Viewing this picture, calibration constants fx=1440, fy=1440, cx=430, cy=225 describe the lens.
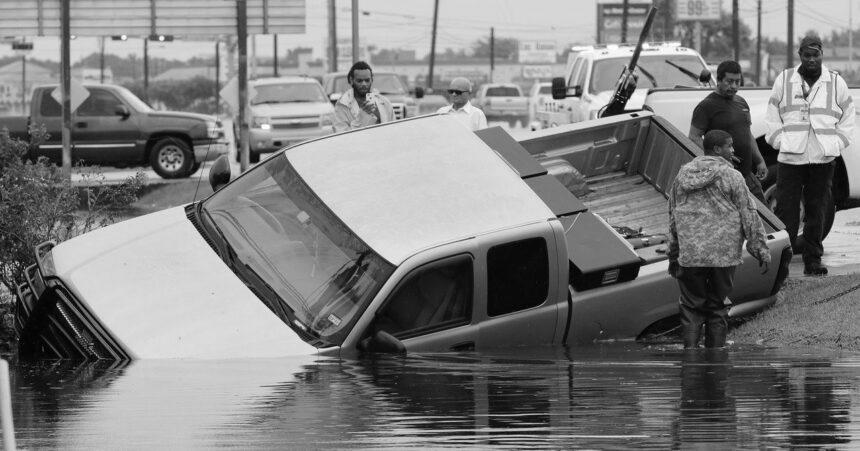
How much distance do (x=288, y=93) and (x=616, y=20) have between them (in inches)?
3117

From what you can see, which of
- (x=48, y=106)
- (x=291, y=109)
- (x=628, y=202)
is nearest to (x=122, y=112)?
(x=48, y=106)

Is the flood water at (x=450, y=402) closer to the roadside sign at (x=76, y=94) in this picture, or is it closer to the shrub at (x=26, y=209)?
the shrub at (x=26, y=209)

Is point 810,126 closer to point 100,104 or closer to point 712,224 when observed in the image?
point 712,224

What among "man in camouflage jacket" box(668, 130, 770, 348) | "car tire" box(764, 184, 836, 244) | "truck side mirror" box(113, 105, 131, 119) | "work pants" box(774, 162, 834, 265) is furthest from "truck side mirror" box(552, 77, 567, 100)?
"man in camouflage jacket" box(668, 130, 770, 348)

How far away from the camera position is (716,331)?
8.31 m

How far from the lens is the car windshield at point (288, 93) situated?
29047mm

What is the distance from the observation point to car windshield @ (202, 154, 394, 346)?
7.29 meters

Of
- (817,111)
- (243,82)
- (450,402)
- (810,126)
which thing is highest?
(243,82)

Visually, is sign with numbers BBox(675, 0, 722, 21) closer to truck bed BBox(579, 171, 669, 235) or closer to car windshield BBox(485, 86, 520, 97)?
car windshield BBox(485, 86, 520, 97)

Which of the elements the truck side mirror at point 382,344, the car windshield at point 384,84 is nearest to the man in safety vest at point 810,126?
the truck side mirror at point 382,344

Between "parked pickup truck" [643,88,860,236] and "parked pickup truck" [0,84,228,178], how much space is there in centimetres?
1370

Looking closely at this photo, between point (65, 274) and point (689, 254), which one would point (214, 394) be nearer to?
point (65, 274)

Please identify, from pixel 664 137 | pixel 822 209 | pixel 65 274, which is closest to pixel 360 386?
pixel 65 274

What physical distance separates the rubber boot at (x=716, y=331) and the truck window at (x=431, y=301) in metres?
1.59
